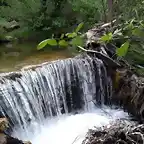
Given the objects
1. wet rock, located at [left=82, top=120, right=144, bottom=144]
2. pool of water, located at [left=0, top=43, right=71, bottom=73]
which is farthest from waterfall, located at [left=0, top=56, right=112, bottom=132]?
wet rock, located at [left=82, top=120, right=144, bottom=144]

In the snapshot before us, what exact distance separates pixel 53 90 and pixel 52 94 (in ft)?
0.28

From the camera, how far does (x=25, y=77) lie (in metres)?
6.29

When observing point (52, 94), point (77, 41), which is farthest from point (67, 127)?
point (77, 41)

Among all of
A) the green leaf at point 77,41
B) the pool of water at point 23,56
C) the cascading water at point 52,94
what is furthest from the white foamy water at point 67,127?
the green leaf at point 77,41

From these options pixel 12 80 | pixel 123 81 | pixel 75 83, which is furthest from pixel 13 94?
pixel 123 81

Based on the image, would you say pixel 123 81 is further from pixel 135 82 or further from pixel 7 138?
pixel 7 138

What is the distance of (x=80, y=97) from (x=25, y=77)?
1392 millimetres

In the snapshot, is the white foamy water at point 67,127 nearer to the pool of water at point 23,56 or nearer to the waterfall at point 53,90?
the waterfall at point 53,90

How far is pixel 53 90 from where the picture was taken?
674cm

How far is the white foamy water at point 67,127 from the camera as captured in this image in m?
5.79

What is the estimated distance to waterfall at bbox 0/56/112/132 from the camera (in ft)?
19.8

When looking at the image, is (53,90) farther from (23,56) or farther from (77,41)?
(77,41)

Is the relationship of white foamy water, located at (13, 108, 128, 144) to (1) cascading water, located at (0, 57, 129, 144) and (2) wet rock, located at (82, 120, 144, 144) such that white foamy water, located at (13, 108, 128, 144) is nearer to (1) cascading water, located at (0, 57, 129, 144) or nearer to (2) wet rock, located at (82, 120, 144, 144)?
(1) cascading water, located at (0, 57, 129, 144)

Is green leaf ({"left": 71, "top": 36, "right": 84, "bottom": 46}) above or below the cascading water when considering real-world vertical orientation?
above
